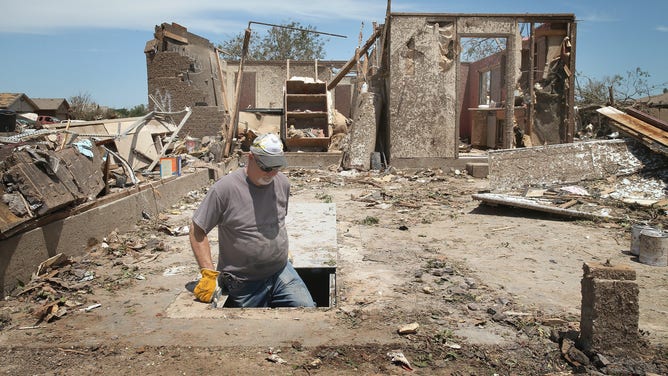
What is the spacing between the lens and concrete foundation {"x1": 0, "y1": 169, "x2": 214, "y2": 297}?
445 centimetres

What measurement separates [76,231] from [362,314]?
3.32 meters

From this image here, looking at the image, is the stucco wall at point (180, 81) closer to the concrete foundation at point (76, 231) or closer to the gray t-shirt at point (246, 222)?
the concrete foundation at point (76, 231)

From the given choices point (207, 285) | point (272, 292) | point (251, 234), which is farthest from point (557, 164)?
point (207, 285)

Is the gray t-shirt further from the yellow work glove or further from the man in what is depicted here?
the yellow work glove

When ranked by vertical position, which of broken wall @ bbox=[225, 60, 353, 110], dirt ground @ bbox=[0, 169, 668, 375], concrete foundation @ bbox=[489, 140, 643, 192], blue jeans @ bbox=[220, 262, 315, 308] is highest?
Answer: broken wall @ bbox=[225, 60, 353, 110]

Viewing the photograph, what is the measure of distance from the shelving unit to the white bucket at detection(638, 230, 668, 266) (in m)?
10.2

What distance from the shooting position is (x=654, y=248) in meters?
5.45

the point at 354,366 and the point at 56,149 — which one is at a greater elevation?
the point at 56,149

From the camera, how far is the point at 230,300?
4.26 meters

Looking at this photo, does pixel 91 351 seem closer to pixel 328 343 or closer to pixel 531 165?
pixel 328 343

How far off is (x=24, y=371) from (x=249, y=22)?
519 inches

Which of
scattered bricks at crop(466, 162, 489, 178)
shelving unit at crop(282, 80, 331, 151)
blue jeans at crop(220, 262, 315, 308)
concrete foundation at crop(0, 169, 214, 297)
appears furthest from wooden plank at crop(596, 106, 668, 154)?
concrete foundation at crop(0, 169, 214, 297)

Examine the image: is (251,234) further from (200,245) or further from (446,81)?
(446,81)

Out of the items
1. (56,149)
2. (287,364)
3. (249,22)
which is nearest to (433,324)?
(287,364)
